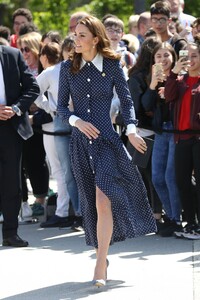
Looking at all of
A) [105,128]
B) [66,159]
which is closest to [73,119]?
[105,128]

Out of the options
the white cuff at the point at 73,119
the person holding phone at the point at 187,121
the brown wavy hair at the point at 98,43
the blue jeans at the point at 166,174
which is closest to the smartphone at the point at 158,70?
the person holding phone at the point at 187,121

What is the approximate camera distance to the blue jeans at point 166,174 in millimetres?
9828

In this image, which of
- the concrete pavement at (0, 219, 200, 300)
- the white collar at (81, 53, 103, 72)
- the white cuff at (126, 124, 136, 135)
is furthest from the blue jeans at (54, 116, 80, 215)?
the white cuff at (126, 124, 136, 135)

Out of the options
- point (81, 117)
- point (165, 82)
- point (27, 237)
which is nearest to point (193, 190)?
point (165, 82)

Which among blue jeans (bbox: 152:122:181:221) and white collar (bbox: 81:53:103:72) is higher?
white collar (bbox: 81:53:103:72)

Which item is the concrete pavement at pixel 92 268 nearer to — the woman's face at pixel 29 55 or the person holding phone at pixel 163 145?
the person holding phone at pixel 163 145

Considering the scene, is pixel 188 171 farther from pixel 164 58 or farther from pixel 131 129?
pixel 131 129

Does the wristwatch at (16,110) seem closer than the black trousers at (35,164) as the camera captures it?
Yes

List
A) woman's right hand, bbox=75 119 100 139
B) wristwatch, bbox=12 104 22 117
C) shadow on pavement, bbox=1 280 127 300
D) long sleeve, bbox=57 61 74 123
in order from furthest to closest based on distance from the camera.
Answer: wristwatch, bbox=12 104 22 117, long sleeve, bbox=57 61 74 123, woman's right hand, bbox=75 119 100 139, shadow on pavement, bbox=1 280 127 300

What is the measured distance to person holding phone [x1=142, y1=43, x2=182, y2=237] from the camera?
9781 millimetres

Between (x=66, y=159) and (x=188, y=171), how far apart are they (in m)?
1.48

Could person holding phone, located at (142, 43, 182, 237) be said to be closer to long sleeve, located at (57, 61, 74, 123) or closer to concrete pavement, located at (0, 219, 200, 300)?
concrete pavement, located at (0, 219, 200, 300)

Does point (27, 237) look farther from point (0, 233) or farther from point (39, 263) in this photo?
point (39, 263)

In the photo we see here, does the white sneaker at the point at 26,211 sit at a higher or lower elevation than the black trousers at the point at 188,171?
lower
